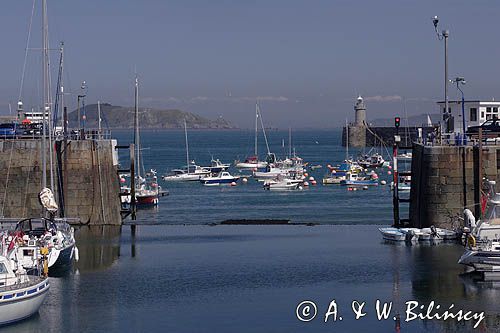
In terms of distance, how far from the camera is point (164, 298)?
4262cm

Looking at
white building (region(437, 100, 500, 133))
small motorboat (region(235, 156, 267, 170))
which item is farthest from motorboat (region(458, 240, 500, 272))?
small motorboat (region(235, 156, 267, 170))

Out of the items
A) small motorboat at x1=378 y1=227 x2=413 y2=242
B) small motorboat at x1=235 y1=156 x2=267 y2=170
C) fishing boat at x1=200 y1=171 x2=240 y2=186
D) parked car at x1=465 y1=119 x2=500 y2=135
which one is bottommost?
small motorboat at x1=378 y1=227 x2=413 y2=242

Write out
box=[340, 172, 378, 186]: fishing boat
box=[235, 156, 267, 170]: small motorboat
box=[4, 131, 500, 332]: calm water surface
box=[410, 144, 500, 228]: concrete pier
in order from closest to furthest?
box=[4, 131, 500, 332]: calm water surface → box=[410, 144, 500, 228]: concrete pier → box=[340, 172, 378, 186]: fishing boat → box=[235, 156, 267, 170]: small motorboat

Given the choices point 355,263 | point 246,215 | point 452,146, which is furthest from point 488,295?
point 246,215

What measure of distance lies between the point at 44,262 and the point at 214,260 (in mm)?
12258

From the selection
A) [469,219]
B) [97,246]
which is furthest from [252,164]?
[469,219]

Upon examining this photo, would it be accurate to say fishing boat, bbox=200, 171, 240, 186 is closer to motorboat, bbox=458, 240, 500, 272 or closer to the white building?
the white building

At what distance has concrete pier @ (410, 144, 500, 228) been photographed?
178ft

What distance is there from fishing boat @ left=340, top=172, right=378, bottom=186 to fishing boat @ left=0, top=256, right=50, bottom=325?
73.6 meters

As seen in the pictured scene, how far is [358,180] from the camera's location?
11131 cm

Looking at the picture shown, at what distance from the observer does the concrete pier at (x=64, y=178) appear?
197 feet

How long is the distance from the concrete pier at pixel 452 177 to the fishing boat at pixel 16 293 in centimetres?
2444

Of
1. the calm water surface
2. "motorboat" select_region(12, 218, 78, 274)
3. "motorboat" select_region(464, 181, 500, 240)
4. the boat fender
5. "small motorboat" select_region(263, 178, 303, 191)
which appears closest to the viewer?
the calm water surface

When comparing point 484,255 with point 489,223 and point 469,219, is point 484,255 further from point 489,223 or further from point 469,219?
point 469,219
